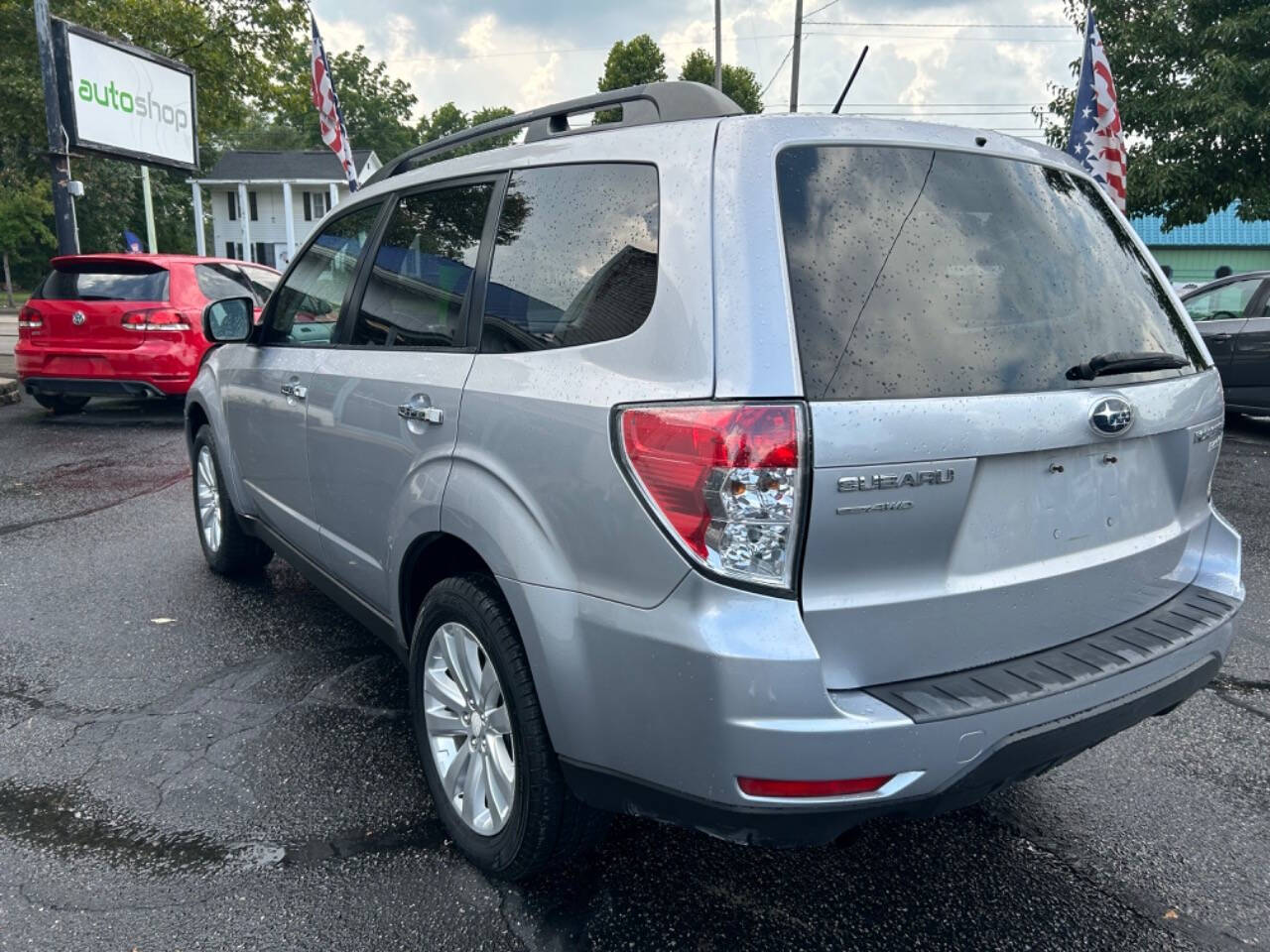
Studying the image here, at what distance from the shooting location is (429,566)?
2789 mm

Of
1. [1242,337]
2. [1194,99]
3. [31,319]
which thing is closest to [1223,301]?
[1242,337]

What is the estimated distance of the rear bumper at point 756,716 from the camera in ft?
6.11

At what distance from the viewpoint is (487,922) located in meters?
2.34

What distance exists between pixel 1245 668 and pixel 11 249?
148 ft

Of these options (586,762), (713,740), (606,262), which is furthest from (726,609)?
(606,262)

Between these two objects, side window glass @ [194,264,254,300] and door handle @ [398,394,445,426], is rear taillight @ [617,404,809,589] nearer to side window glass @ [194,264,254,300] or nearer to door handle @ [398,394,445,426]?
door handle @ [398,394,445,426]

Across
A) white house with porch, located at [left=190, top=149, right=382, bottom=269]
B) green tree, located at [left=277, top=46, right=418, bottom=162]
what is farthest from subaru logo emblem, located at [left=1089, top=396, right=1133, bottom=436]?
green tree, located at [left=277, top=46, right=418, bottom=162]

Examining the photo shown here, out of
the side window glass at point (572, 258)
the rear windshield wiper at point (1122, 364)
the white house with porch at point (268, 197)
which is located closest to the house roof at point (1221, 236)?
the white house with porch at point (268, 197)

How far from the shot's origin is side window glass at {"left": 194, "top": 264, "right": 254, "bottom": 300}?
32.5 feet

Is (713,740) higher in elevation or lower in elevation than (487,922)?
higher

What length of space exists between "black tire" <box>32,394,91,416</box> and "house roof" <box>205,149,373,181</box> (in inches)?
1642

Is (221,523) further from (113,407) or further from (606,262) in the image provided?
(113,407)

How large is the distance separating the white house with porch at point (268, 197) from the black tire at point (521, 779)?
169 feet

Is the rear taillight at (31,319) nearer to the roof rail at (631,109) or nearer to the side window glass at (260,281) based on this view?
the side window glass at (260,281)
